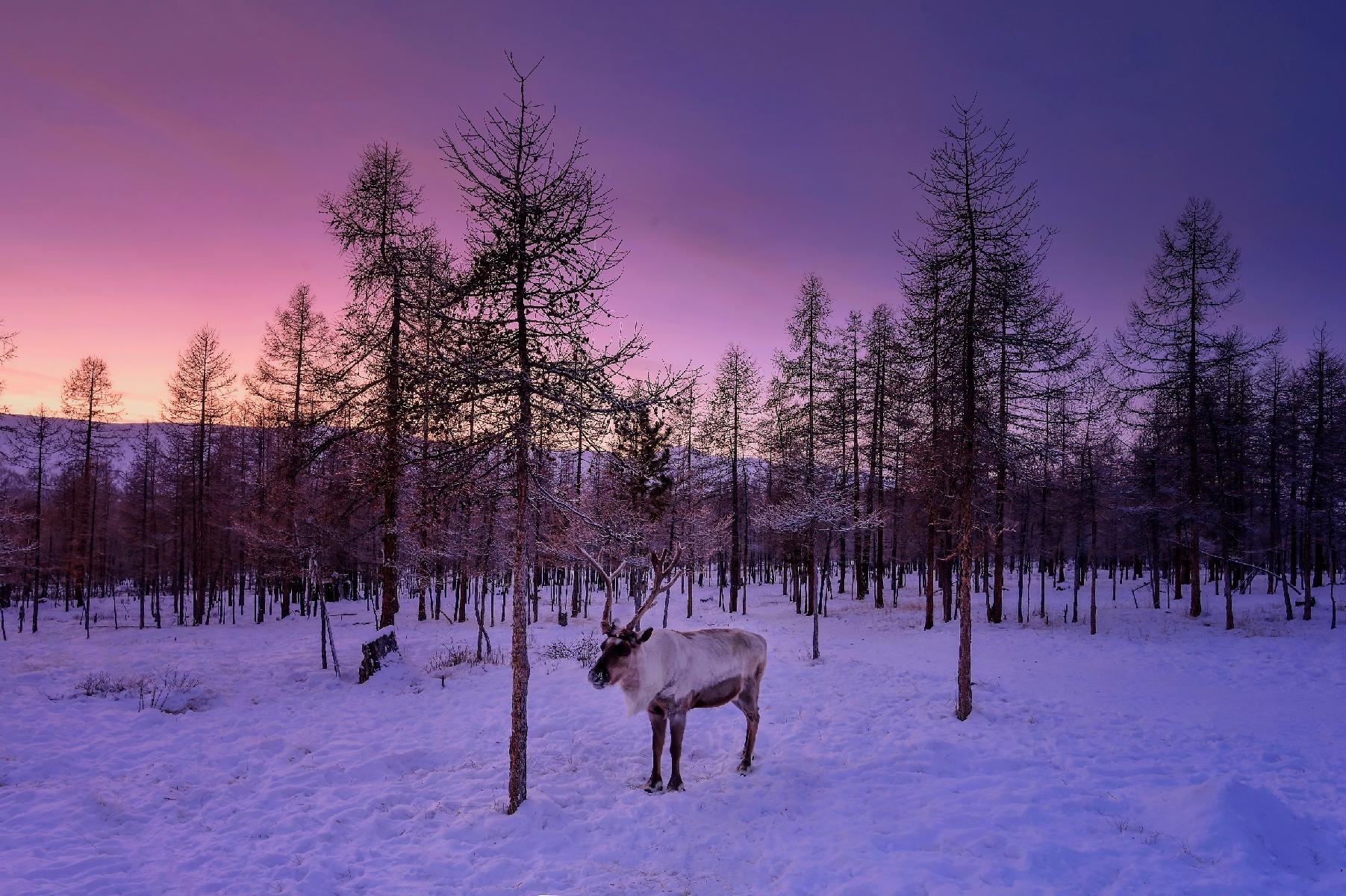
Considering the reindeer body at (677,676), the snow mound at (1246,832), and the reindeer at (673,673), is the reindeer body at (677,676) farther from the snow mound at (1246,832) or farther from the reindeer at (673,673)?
the snow mound at (1246,832)

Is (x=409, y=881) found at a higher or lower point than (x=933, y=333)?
lower

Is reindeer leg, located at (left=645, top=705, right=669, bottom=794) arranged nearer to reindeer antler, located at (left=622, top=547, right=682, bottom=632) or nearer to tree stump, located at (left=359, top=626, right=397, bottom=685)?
reindeer antler, located at (left=622, top=547, right=682, bottom=632)

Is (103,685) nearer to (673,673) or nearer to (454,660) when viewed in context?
(454,660)

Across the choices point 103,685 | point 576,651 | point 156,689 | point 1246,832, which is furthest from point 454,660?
point 1246,832

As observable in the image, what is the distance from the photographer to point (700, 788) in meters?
8.89

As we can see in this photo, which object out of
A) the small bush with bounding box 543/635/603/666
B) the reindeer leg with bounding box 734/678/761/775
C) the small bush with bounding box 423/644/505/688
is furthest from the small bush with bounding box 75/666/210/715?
the reindeer leg with bounding box 734/678/761/775

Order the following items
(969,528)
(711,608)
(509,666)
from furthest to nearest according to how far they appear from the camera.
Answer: (711,608)
(509,666)
(969,528)

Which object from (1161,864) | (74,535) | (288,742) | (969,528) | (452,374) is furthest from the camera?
(74,535)

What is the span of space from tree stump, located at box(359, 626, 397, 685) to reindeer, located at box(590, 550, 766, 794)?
→ 1091 cm

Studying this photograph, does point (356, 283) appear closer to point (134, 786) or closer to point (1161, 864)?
point (134, 786)

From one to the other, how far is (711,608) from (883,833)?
3126 cm

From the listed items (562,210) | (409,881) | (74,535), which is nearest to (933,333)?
(562,210)

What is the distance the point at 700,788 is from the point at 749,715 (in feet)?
4.86

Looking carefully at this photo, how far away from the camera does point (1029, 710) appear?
12609mm
